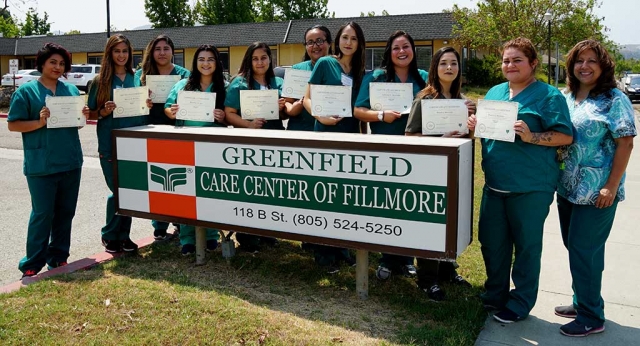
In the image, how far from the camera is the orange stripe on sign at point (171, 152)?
4.73m

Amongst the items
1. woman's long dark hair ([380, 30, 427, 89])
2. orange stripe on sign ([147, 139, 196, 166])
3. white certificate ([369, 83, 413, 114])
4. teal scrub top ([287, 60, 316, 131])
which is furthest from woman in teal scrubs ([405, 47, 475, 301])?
orange stripe on sign ([147, 139, 196, 166])

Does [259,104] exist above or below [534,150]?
above

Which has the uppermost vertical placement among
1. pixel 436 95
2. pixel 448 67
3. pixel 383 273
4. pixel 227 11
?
pixel 227 11

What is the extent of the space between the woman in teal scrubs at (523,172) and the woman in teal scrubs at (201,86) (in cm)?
238

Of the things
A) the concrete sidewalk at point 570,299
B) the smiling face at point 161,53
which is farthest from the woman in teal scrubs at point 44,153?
the concrete sidewalk at point 570,299

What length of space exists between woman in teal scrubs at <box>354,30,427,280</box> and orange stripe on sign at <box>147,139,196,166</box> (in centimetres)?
136

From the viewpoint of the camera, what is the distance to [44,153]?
15.6 ft

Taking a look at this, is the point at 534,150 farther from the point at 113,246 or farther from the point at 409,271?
the point at 113,246

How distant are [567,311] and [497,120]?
1.55 metres

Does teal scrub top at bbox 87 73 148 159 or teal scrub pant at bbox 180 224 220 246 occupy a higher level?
teal scrub top at bbox 87 73 148 159

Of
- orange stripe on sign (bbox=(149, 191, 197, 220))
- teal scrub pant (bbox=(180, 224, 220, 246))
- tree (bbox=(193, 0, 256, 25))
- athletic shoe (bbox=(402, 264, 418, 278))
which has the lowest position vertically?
athletic shoe (bbox=(402, 264, 418, 278))

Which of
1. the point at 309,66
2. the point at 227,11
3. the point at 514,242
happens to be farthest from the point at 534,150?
the point at 227,11

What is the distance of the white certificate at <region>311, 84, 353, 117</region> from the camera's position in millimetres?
4594

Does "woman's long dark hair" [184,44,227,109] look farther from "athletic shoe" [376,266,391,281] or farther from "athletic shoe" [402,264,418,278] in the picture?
"athletic shoe" [402,264,418,278]
